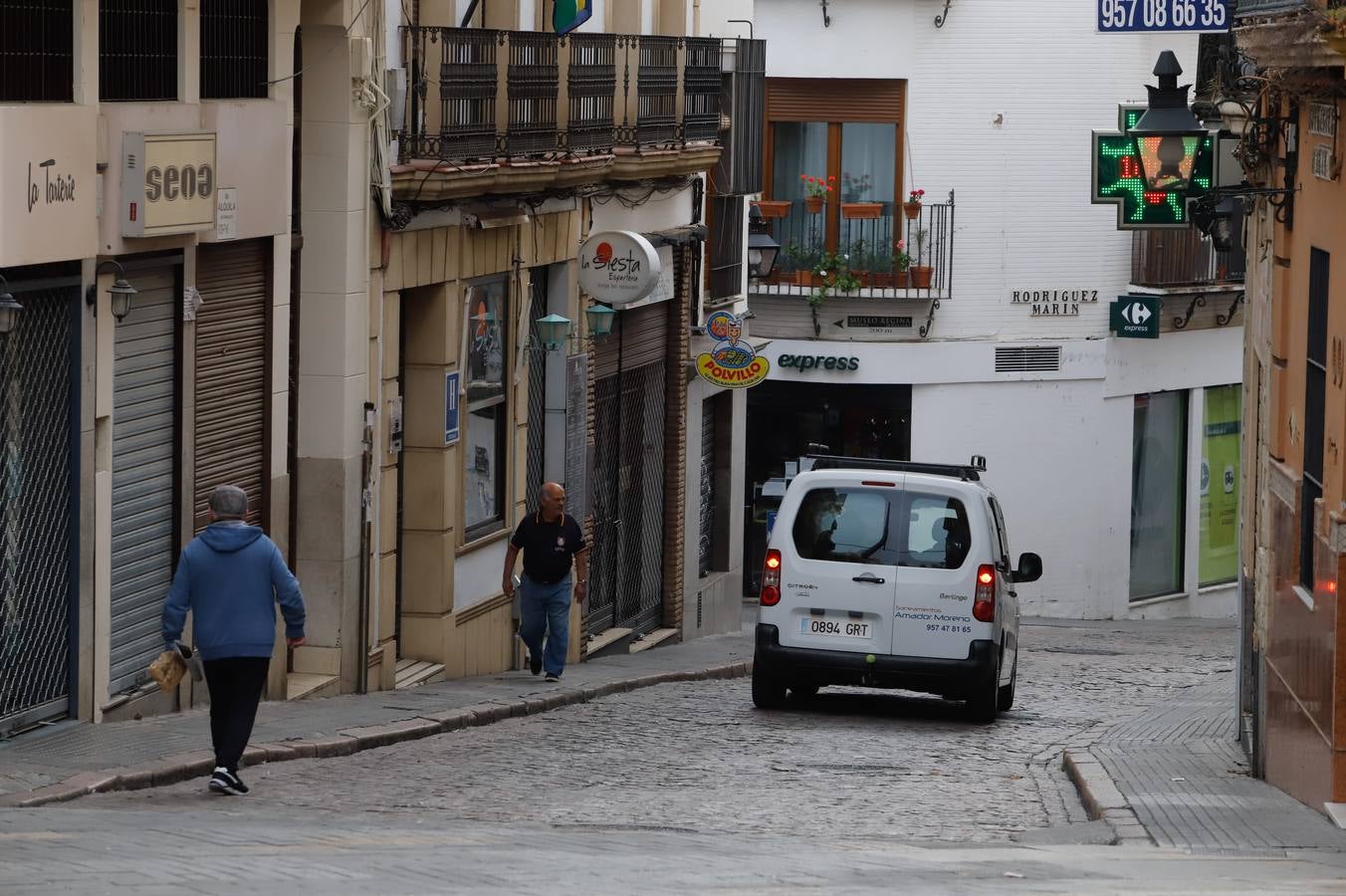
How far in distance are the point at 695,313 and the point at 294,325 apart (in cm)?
1088

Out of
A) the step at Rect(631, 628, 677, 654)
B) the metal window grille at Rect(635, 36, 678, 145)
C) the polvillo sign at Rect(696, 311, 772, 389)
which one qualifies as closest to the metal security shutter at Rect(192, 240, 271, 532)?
the metal window grille at Rect(635, 36, 678, 145)

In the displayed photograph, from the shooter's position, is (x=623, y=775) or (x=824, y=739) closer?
(x=623, y=775)

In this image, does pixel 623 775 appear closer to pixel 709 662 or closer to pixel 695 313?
pixel 709 662

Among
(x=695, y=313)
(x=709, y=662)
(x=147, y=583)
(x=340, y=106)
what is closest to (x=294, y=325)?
(x=340, y=106)

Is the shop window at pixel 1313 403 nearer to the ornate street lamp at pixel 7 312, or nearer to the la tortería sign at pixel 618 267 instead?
the ornate street lamp at pixel 7 312

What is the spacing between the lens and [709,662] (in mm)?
23094

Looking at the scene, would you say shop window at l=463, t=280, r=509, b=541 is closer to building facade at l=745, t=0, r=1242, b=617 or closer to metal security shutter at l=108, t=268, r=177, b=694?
metal security shutter at l=108, t=268, r=177, b=694

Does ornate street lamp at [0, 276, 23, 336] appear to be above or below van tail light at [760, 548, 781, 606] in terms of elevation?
above

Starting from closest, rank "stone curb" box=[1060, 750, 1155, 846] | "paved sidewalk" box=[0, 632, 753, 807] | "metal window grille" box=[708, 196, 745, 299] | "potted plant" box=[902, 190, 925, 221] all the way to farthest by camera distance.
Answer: "stone curb" box=[1060, 750, 1155, 846], "paved sidewalk" box=[0, 632, 753, 807], "metal window grille" box=[708, 196, 745, 299], "potted plant" box=[902, 190, 925, 221]

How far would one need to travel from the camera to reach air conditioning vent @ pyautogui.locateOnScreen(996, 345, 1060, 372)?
31.8 meters

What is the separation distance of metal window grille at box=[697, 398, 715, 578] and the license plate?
1110cm

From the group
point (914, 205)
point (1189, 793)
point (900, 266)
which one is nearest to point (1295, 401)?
point (1189, 793)

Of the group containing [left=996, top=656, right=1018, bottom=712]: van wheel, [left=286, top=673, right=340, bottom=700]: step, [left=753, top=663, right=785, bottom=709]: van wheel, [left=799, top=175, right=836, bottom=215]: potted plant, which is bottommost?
[left=996, top=656, right=1018, bottom=712]: van wheel

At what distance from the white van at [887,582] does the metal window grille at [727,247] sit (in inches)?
434
